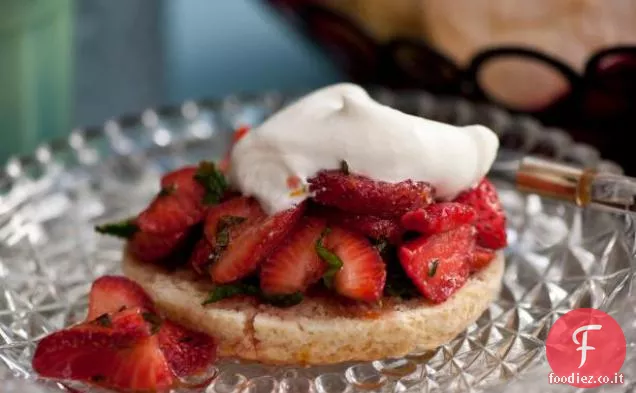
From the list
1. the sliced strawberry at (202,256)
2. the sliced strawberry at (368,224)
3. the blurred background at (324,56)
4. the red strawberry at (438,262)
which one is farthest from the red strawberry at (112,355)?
the blurred background at (324,56)

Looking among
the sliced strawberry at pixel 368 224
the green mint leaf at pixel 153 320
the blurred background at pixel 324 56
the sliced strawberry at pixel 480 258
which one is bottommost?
the green mint leaf at pixel 153 320

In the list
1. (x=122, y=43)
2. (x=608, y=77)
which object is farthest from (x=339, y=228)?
(x=122, y=43)

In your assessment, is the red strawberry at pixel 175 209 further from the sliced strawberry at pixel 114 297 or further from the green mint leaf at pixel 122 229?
the sliced strawberry at pixel 114 297

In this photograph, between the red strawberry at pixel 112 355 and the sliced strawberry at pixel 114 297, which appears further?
the sliced strawberry at pixel 114 297

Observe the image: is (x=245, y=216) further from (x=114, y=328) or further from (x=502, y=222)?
(x=502, y=222)

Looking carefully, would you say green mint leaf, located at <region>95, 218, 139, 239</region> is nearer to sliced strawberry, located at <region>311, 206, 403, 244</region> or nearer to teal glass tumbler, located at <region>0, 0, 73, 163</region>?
Answer: sliced strawberry, located at <region>311, 206, 403, 244</region>

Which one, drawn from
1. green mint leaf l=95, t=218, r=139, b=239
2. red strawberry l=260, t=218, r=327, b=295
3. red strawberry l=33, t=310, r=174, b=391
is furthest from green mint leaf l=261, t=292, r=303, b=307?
green mint leaf l=95, t=218, r=139, b=239

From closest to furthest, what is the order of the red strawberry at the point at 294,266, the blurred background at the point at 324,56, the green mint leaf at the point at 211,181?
the red strawberry at the point at 294,266
the green mint leaf at the point at 211,181
the blurred background at the point at 324,56
